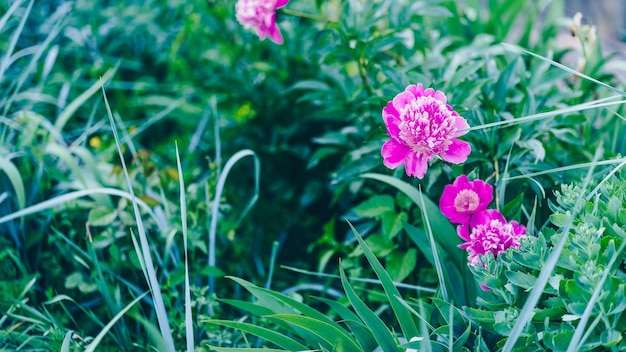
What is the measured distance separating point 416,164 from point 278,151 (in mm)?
922

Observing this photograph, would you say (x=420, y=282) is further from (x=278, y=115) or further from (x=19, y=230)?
(x=19, y=230)

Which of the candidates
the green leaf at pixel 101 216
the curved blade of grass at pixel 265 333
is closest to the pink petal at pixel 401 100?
the curved blade of grass at pixel 265 333

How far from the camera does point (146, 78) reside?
269 cm

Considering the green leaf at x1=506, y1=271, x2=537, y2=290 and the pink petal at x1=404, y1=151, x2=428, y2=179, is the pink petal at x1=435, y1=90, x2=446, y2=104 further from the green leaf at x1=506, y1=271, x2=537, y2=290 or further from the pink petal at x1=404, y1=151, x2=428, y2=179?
the green leaf at x1=506, y1=271, x2=537, y2=290

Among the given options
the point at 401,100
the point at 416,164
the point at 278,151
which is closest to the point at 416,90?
the point at 401,100

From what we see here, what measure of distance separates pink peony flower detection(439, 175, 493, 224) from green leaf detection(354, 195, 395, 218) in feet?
1.19

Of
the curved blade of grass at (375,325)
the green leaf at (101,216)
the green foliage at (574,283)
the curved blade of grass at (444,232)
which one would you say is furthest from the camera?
the green leaf at (101,216)

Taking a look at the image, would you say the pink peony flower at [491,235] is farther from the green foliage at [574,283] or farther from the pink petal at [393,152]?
the pink petal at [393,152]

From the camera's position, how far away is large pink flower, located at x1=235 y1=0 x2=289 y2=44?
4.76ft

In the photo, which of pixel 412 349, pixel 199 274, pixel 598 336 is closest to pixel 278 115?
pixel 199 274

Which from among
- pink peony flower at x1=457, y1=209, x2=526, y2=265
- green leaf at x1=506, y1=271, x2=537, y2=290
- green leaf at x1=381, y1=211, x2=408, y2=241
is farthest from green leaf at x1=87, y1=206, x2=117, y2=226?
green leaf at x1=506, y1=271, x2=537, y2=290

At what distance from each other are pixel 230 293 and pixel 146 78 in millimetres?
1300

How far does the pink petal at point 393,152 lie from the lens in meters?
1.14

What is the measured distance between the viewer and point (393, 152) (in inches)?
45.2
